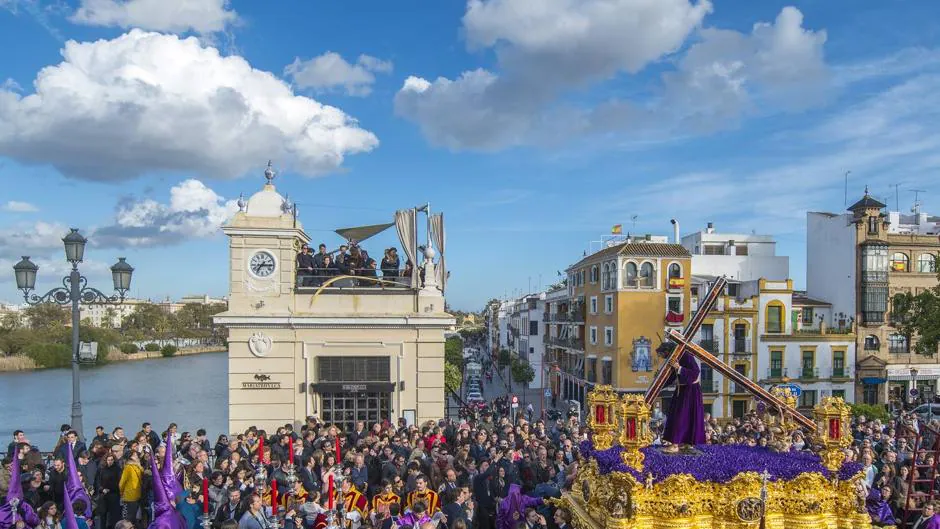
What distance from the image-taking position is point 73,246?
10906 millimetres

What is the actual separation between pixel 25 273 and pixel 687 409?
35.4 feet

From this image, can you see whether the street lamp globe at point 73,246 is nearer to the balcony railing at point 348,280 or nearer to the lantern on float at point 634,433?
the balcony railing at point 348,280

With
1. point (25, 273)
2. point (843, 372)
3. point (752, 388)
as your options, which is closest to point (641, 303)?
point (843, 372)

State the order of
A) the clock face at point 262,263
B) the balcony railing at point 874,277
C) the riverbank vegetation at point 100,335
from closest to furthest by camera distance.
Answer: the clock face at point 262,263 < the balcony railing at point 874,277 < the riverbank vegetation at point 100,335

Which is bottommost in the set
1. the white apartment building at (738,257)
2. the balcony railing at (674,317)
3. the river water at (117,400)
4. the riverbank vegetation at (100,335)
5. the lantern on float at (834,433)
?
the river water at (117,400)

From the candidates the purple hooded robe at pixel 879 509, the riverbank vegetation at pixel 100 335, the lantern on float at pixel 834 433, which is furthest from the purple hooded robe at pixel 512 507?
the riverbank vegetation at pixel 100 335

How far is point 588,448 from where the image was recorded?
9938mm

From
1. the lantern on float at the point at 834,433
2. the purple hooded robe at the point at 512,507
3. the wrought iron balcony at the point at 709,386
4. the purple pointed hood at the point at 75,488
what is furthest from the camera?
the wrought iron balcony at the point at 709,386

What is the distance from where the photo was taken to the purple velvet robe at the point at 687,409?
9875 mm

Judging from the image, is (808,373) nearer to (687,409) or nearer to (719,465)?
(687,409)

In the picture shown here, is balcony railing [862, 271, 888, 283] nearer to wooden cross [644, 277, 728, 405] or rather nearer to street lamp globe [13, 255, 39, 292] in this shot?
wooden cross [644, 277, 728, 405]

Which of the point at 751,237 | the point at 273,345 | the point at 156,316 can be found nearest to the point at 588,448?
the point at 273,345

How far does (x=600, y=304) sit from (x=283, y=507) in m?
26.2

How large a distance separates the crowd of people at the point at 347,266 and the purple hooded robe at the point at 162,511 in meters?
9.00
